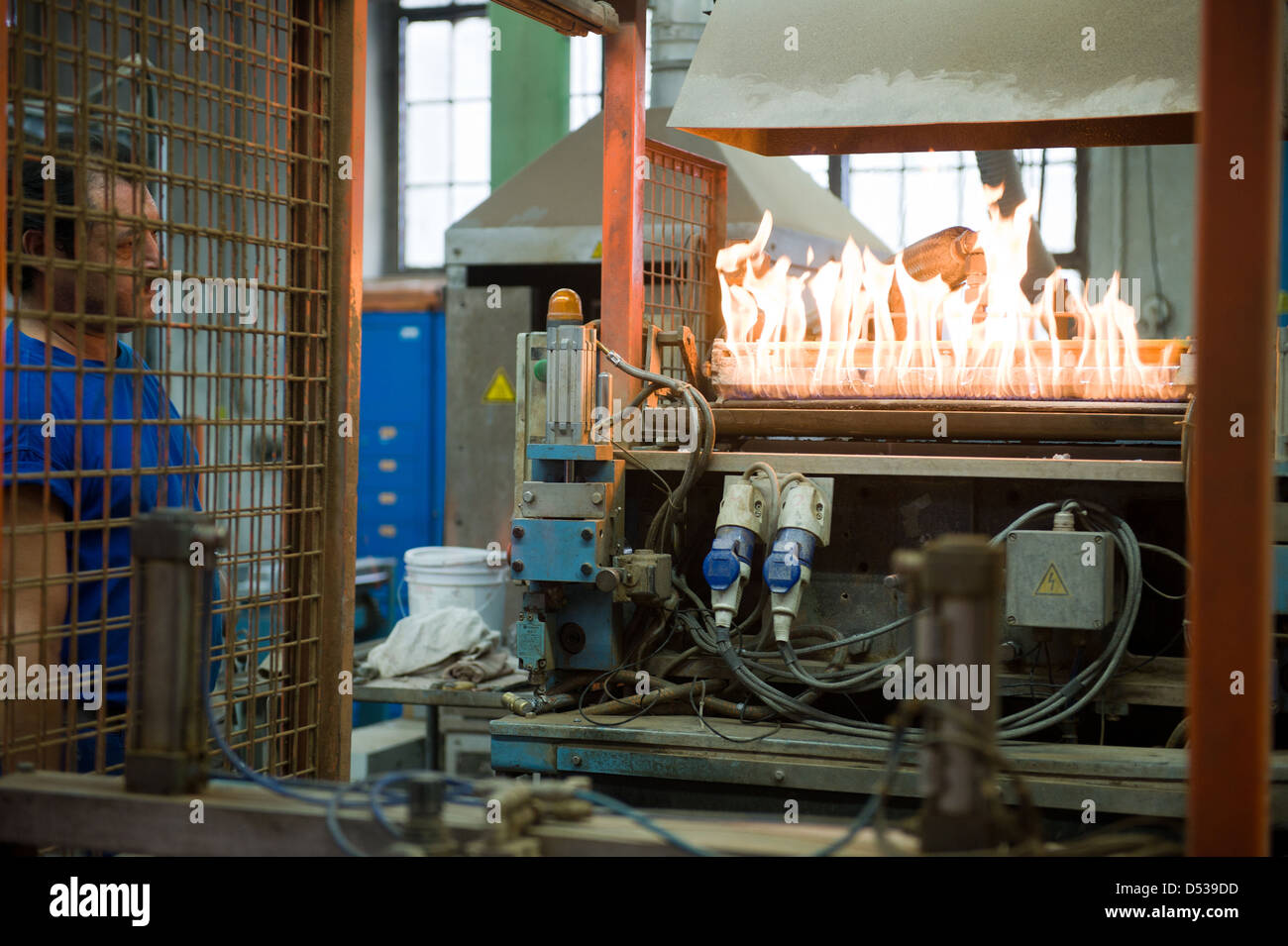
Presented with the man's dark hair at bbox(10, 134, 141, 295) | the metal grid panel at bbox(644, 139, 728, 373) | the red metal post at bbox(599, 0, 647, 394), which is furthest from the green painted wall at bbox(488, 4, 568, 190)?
the man's dark hair at bbox(10, 134, 141, 295)

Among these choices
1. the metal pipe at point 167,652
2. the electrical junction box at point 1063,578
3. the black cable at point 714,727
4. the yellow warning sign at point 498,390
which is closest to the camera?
the metal pipe at point 167,652

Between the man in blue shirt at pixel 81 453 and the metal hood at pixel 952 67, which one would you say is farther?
the metal hood at pixel 952 67

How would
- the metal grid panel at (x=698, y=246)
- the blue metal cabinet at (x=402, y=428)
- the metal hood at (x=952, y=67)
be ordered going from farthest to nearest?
the blue metal cabinet at (x=402, y=428)
the metal grid panel at (x=698, y=246)
the metal hood at (x=952, y=67)

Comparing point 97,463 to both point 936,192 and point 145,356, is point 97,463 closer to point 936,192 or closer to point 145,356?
point 145,356

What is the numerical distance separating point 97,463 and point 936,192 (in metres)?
7.01

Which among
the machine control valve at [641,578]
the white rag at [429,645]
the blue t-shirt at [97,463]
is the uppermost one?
the blue t-shirt at [97,463]

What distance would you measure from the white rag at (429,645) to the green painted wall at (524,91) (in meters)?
4.29

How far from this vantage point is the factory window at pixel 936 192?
821 centimetres

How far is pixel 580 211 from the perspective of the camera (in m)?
6.02

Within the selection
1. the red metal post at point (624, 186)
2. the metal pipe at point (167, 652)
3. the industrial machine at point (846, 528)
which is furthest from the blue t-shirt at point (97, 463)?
the red metal post at point (624, 186)

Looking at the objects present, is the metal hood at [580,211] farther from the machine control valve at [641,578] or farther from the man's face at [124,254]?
the man's face at [124,254]

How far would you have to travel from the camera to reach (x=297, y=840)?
1747 mm
